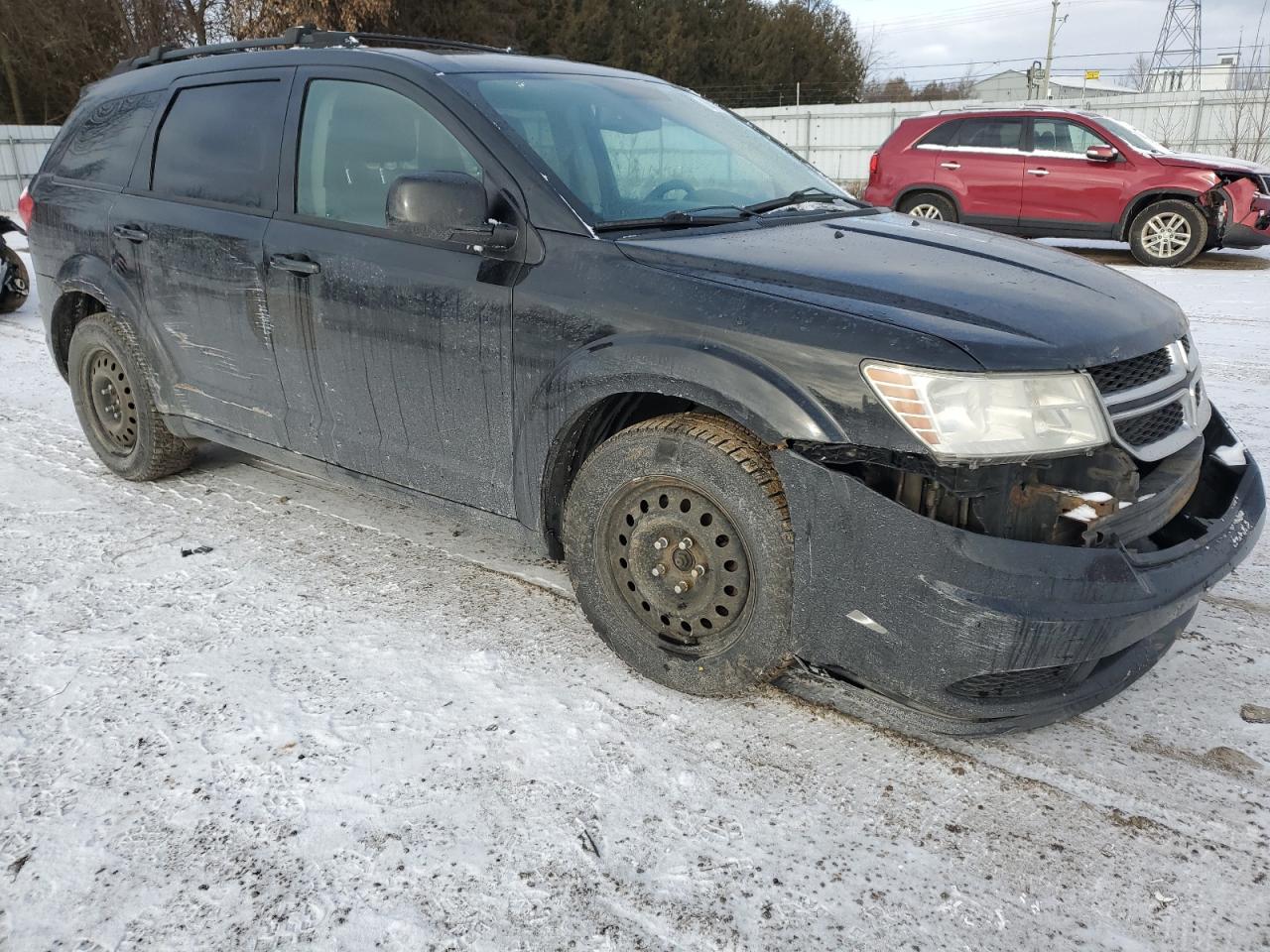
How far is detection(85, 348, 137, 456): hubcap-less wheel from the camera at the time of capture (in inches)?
171

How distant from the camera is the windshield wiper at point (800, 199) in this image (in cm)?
321

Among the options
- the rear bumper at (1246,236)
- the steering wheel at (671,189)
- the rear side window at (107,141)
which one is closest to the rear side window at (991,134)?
the rear bumper at (1246,236)

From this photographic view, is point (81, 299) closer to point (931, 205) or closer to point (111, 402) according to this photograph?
point (111, 402)

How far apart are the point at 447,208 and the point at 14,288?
8.26m

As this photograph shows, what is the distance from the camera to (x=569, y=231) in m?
2.76

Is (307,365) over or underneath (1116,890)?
over

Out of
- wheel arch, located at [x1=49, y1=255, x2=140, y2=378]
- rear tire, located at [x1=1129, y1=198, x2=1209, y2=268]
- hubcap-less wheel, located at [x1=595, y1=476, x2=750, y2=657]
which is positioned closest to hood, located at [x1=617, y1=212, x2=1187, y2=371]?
hubcap-less wheel, located at [x1=595, y1=476, x2=750, y2=657]

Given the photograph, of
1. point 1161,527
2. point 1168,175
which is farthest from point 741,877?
point 1168,175

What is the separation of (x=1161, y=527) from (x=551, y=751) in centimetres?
170

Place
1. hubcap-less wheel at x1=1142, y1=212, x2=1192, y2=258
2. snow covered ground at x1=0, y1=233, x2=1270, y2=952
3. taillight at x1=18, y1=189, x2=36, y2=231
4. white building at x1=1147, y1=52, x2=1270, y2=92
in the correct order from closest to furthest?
1. snow covered ground at x1=0, y1=233, x2=1270, y2=952
2. taillight at x1=18, y1=189, x2=36, y2=231
3. hubcap-less wheel at x1=1142, y1=212, x2=1192, y2=258
4. white building at x1=1147, y1=52, x2=1270, y2=92

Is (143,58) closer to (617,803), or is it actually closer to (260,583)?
(260,583)

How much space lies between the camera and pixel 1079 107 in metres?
15.1

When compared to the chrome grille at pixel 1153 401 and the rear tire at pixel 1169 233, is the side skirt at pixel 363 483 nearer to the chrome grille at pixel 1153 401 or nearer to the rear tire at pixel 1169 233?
the chrome grille at pixel 1153 401

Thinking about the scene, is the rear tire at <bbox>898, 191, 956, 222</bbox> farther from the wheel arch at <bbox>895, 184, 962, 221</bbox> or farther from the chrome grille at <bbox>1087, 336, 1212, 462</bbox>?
the chrome grille at <bbox>1087, 336, 1212, 462</bbox>
